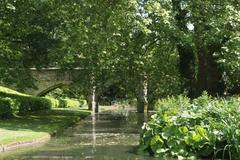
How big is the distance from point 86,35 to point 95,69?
547 cm

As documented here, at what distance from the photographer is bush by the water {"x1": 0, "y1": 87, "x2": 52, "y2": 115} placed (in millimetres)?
32219

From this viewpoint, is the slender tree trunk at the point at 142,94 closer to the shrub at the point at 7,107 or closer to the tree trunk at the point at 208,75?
the tree trunk at the point at 208,75

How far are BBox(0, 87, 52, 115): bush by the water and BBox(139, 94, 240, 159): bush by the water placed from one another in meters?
15.9

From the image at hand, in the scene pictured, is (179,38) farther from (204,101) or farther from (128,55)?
(204,101)

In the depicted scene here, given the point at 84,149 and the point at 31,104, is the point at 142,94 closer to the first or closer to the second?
the point at 31,104

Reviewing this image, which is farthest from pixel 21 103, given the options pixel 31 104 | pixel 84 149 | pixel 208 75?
pixel 84 149

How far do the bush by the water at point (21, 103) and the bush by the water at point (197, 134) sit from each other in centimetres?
1594

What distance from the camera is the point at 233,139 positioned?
15.6m

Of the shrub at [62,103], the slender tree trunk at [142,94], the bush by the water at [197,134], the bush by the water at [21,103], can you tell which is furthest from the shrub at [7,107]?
the shrub at [62,103]

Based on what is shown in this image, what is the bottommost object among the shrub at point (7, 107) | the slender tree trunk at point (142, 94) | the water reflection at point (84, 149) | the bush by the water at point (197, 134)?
the water reflection at point (84, 149)

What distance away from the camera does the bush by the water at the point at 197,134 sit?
52.7 ft

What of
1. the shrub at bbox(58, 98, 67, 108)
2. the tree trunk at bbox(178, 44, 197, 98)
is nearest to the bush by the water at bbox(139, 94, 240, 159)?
the tree trunk at bbox(178, 44, 197, 98)

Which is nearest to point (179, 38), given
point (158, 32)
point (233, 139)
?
point (158, 32)

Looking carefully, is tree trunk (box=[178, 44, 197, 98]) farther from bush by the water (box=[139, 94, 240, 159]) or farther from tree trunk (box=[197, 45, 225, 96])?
bush by the water (box=[139, 94, 240, 159])
